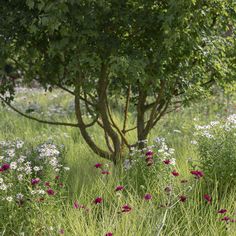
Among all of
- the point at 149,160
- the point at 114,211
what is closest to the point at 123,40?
the point at 149,160

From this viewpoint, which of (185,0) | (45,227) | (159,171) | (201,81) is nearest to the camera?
(45,227)

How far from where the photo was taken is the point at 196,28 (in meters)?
4.05

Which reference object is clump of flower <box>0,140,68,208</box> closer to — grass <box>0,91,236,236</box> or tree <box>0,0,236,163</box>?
grass <box>0,91,236,236</box>

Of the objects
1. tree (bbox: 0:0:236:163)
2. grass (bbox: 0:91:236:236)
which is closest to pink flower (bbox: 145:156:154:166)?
grass (bbox: 0:91:236:236)

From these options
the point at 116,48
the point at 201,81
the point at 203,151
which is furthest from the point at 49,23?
the point at 201,81

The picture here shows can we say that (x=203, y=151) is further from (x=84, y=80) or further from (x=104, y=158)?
(x=104, y=158)

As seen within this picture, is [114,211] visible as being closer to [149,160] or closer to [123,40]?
[149,160]

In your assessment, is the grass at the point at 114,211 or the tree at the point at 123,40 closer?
the grass at the point at 114,211

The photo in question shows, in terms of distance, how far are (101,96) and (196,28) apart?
1194 mm

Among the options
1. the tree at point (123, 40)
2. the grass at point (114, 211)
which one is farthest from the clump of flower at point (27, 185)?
the tree at point (123, 40)

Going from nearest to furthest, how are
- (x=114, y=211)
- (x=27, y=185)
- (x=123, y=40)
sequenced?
(x=27, y=185) → (x=114, y=211) → (x=123, y=40)

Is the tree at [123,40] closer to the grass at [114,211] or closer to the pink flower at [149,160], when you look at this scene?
the pink flower at [149,160]

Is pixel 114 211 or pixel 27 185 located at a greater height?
pixel 27 185

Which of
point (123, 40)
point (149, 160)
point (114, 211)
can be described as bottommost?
point (114, 211)
